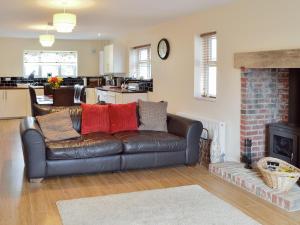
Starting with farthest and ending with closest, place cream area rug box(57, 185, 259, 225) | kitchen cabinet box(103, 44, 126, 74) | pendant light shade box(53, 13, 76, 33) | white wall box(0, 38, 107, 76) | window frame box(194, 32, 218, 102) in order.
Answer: white wall box(0, 38, 107, 76) → kitchen cabinet box(103, 44, 126, 74) → window frame box(194, 32, 218, 102) → pendant light shade box(53, 13, 76, 33) → cream area rug box(57, 185, 259, 225)

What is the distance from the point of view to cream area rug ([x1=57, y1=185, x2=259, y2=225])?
134 inches

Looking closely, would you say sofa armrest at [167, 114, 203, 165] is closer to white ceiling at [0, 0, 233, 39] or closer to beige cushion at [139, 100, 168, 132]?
beige cushion at [139, 100, 168, 132]

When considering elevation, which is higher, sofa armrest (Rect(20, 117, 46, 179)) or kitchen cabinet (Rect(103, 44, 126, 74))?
kitchen cabinet (Rect(103, 44, 126, 74))

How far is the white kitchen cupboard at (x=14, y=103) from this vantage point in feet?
32.9

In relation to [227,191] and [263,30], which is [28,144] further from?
[263,30]

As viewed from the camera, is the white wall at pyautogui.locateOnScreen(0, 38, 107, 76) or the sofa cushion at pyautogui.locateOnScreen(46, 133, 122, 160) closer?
the sofa cushion at pyautogui.locateOnScreen(46, 133, 122, 160)

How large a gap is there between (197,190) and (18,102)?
7.19 metres

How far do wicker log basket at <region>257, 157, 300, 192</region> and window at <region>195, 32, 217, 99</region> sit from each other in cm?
200

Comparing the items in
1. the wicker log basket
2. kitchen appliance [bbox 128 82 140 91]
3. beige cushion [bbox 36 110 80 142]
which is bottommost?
the wicker log basket

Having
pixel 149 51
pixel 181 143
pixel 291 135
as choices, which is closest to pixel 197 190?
pixel 181 143

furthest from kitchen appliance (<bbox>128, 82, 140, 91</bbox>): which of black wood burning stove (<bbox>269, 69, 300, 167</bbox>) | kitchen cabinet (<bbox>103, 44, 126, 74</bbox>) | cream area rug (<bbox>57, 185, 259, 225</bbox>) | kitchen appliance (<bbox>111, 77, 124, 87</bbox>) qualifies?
cream area rug (<bbox>57, 185, 259, 225</bbox>)

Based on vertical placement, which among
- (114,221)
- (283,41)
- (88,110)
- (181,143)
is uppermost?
(283,41)

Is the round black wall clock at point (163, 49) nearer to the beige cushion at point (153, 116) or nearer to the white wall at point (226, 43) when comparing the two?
the white wall at point (226, 43)

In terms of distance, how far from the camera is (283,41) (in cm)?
428
